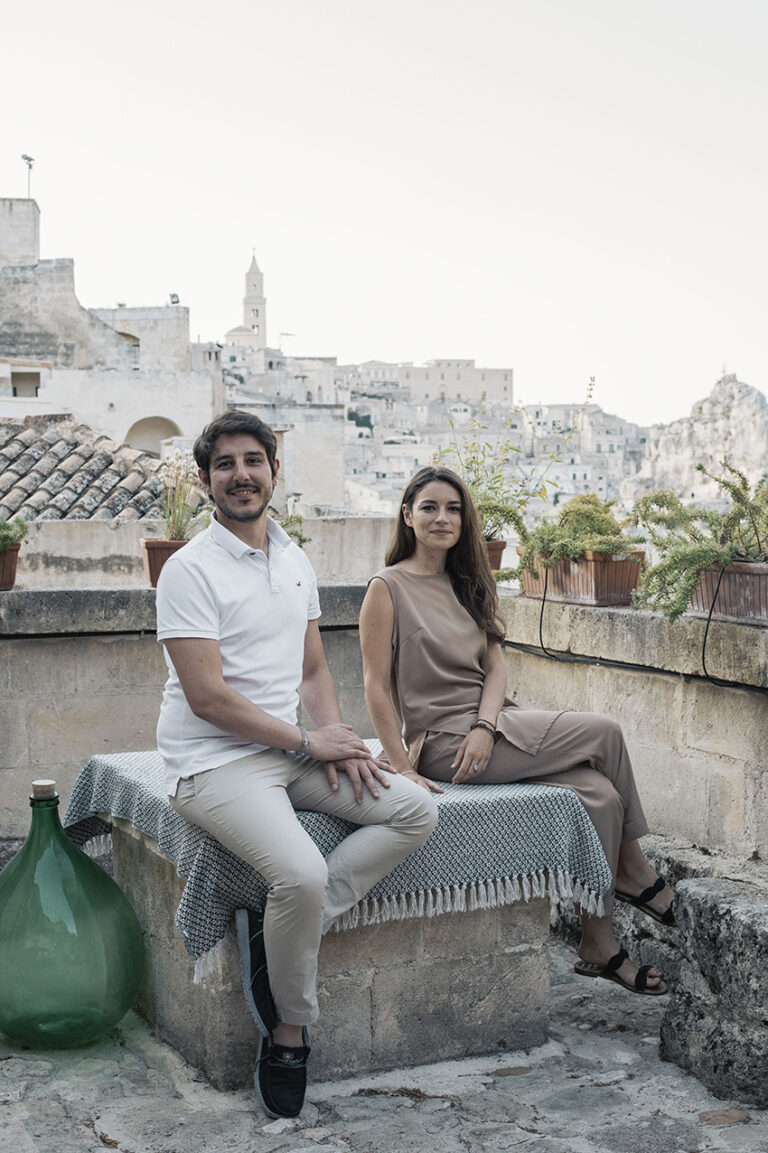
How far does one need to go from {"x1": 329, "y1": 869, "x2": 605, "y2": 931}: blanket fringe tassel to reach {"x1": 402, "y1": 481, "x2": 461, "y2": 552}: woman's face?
102cm

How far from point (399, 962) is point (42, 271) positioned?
60.3 ft

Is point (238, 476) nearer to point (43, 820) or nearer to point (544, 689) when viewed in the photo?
point (43, 820)

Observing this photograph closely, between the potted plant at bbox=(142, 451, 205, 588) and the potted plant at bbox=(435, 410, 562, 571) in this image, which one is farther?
the potted plant at bbox=(142, 451, 205, 588)

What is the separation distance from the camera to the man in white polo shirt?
3.03m

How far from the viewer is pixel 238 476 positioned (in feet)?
10.8

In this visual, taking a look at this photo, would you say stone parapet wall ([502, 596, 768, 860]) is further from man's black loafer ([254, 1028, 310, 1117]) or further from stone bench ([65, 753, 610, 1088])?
man's black loafer ([254, 1028, 310, 1117])

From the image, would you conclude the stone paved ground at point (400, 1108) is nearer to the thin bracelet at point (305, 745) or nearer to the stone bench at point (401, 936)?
the stone bench at point (401, 936)

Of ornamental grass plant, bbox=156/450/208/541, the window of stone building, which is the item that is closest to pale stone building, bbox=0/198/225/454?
the window of stone building

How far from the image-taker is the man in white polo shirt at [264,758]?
3.03 meters

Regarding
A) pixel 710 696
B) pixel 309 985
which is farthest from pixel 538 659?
pixel 309 985

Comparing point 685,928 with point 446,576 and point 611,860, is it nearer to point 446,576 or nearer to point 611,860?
point 611,860

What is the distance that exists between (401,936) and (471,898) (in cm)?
22

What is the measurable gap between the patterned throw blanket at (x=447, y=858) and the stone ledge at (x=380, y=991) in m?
0.11

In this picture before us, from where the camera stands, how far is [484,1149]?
294 cm
